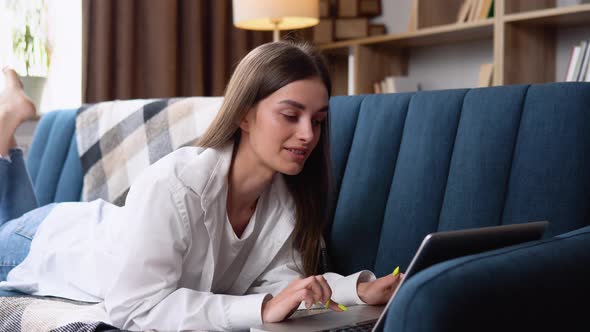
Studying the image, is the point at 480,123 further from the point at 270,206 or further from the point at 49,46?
the point at 49,46

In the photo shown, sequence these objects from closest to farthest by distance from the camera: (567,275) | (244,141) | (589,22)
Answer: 1. (567,275)
2. (244,141)
3. (589,22)

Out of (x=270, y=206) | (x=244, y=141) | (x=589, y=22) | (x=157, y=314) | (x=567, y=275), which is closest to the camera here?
(x=567, y=275)

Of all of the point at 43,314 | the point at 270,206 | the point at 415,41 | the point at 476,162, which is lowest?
the point at 43,314

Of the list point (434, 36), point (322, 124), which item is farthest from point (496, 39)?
point (322, 124)

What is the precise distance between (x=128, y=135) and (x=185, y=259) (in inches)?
45.5

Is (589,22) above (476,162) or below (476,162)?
above

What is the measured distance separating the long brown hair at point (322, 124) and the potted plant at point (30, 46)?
83.3 inches

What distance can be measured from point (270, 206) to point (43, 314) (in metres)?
0.50

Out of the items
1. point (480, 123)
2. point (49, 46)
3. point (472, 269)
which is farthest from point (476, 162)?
point (49, 46)

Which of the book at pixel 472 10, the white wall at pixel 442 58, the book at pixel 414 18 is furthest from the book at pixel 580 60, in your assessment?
the book at pixel 414 18

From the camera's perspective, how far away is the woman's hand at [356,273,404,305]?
1.35 m

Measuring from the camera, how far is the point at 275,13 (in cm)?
338

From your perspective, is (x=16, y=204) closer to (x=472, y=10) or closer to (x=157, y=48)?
(x=157, y=48)

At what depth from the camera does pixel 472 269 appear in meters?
0.97
